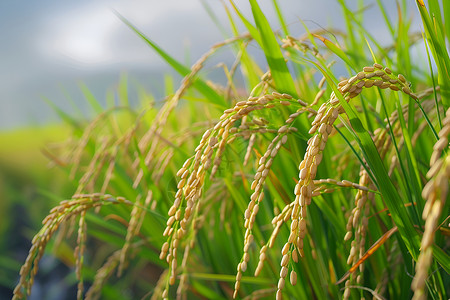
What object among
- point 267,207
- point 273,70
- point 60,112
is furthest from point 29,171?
point 273,70

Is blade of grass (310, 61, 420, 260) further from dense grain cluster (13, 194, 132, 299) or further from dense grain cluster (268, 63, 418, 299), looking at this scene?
dense grain cluster (13, 194, 132, 299)

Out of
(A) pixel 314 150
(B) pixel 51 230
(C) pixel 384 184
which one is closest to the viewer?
(A) pixel 314 150

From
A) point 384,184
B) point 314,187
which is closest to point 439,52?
point 384,184

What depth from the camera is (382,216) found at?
108cm

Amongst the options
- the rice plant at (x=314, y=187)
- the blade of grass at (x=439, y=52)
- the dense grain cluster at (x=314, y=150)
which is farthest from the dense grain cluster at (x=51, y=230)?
the blade of grass at (x=439, y=52)

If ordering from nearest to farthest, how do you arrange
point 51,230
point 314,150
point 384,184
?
point 314,150
point 384,184
point 51,230

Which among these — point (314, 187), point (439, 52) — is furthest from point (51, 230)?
point (439, 52)

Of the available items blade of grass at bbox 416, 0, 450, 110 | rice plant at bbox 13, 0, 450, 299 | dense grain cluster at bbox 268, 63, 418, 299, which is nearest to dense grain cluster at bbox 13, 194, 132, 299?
rice plant at bbox 13, 0, 450, 299

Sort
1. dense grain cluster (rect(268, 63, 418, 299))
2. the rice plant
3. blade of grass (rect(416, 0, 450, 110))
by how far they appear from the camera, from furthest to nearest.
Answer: blade of grass (rect(416, 0, 450, 110)), the rice plant, dense grain cluster (rect(268, 63, 418, 299))

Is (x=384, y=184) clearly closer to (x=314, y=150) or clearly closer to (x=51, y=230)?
(x=314, y=150)

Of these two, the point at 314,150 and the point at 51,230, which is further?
the point at 51,230

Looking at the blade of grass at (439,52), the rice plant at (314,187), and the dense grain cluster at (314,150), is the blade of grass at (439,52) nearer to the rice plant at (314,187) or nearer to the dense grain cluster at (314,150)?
the rice plant at (314,187)

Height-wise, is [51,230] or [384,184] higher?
[51,230]

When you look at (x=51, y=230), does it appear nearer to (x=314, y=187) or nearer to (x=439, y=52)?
(x=314, y=187)
